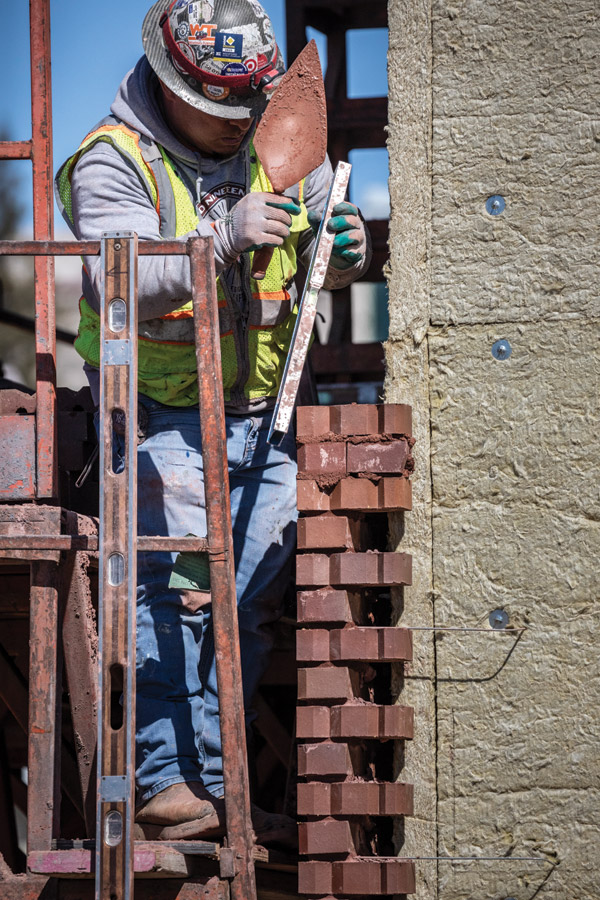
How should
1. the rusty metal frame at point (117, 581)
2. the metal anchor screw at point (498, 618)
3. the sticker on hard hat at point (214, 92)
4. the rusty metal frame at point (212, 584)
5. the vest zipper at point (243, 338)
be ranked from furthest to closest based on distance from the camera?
the vest zipper at point (243, 338) → the sticker on hard hat at point (214, 92) → the metal anchor screw at point (498, 618) → the rusty metal frame at point (212, 584) → the rusty metal frame at point (117, 581)

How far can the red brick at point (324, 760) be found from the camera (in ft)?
9.98

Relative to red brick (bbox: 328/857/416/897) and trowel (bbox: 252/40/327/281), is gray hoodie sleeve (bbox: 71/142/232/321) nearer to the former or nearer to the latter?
trowel (bbox: 252/40/327/281)

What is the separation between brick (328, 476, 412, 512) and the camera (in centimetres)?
311

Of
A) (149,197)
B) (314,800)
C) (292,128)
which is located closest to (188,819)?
(314,800)

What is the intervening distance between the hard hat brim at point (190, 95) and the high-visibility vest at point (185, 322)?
0.19 m

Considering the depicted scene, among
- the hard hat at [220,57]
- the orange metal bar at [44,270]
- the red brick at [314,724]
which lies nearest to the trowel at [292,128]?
the hard hat at [220,57]

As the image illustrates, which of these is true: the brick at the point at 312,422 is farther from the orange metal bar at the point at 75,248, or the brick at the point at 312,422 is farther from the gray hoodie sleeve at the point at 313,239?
the gray hoodie sleeve at the point at 313,239

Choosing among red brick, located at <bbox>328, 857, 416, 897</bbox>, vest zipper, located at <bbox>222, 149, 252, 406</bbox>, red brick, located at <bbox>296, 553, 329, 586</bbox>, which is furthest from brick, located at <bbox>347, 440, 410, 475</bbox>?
red brick, located at <bbox>328, 857, 416, 897</bbox>

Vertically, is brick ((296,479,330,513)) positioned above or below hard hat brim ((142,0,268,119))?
below

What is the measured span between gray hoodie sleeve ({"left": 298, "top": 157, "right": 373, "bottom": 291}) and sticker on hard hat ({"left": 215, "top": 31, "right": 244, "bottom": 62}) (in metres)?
0.52

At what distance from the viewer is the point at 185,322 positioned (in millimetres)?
3477

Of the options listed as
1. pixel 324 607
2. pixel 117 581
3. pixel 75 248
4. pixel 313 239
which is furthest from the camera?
pixel 313 239

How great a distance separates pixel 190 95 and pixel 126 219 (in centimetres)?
49

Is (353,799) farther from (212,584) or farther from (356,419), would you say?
(356,419)
